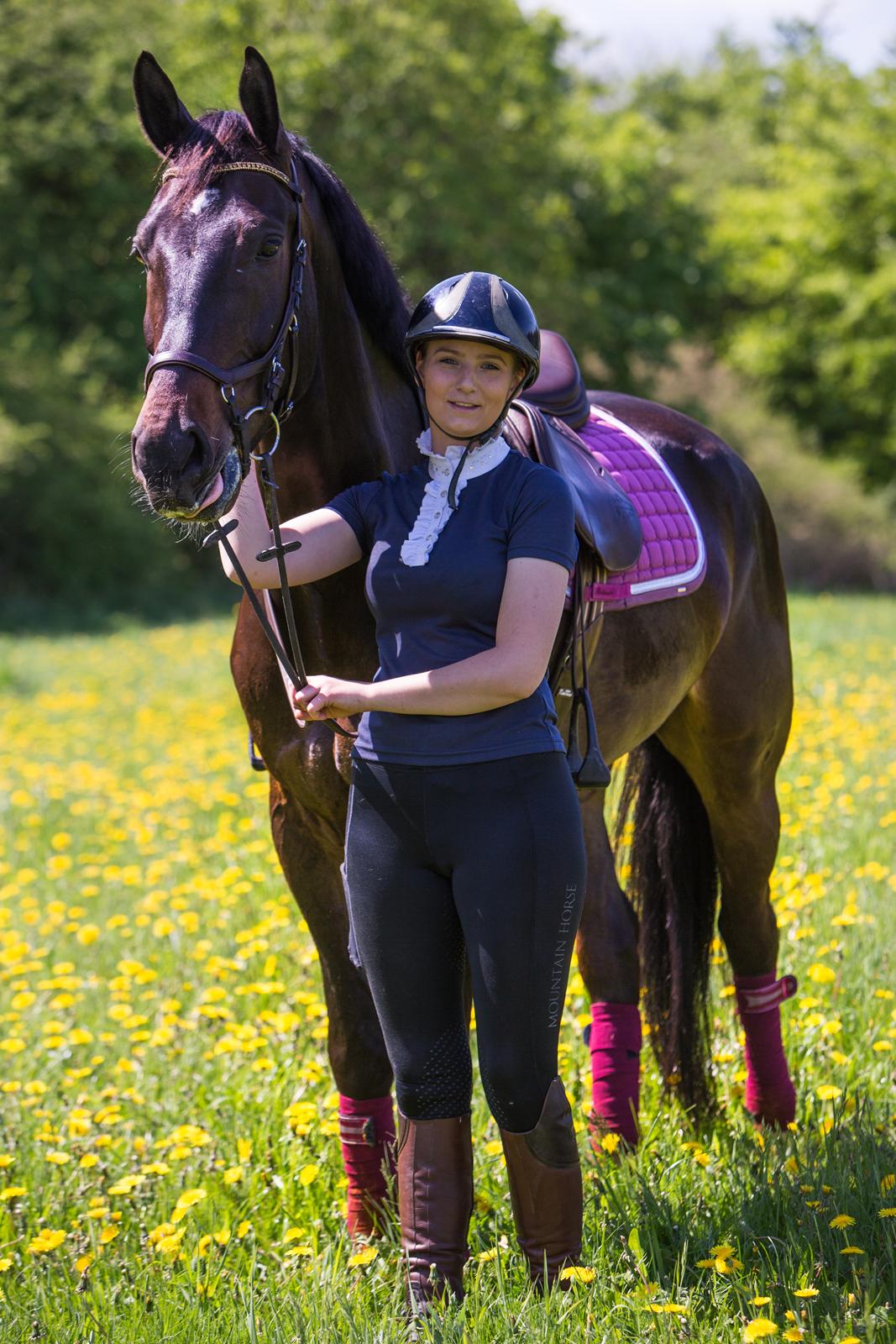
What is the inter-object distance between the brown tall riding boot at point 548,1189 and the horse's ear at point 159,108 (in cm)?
195

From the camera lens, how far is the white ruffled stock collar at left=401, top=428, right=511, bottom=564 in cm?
230

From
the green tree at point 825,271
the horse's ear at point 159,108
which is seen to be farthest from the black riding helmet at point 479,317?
the green tree at point 825,271

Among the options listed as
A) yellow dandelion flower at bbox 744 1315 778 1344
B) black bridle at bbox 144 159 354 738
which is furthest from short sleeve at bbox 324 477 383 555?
yellow dandelion flower at bbox 744 1315 778 1344

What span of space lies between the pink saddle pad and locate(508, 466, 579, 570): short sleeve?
2.67 ft

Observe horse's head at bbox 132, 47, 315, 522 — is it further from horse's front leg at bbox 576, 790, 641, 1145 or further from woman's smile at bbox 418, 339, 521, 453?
horse's front leg at bbox 576, 790, 641, 1145

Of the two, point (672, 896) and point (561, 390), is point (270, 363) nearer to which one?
point (561, 390)

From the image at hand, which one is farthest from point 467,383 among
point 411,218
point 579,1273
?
point 411,218


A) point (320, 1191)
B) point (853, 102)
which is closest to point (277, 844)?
point (320, 1191)

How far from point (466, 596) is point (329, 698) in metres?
0.31

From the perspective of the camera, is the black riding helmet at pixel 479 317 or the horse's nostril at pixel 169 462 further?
the black riding helmet at pixel 479 317

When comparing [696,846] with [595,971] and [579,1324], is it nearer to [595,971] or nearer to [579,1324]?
[595,971]

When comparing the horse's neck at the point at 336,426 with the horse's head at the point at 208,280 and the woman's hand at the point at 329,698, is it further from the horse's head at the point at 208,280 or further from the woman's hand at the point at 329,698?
the woman's hand at the point at 329,698

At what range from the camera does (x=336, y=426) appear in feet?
8.83

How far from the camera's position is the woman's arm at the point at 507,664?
7.26 ft
